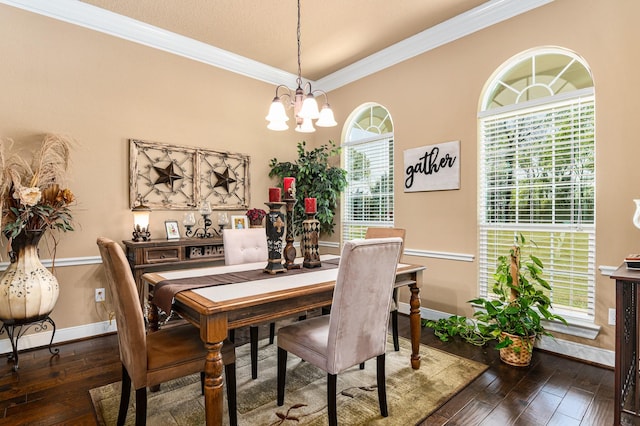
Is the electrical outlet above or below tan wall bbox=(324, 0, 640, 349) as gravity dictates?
below

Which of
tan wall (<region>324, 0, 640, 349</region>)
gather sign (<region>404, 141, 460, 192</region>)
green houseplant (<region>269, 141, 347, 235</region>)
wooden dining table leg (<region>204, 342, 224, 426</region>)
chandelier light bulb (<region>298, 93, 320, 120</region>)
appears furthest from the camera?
green houseplant (<region>269, 141, 347, 235</region>)

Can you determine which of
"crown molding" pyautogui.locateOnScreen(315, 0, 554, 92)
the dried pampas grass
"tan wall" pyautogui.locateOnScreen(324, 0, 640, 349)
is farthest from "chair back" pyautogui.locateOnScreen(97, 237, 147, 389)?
"crown molding" pyautogui.locateOnScreen(315, 0, 554, 92)

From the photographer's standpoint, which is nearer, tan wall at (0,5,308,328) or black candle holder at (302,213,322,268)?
black candle holder at (302,213,322,268)

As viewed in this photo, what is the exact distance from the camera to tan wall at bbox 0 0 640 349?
248cm

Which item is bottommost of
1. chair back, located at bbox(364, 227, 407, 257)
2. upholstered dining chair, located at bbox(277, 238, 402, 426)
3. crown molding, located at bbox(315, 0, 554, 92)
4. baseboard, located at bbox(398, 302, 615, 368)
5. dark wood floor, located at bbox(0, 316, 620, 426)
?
dark wood floor, located at bbox(0, 316, 620, 426)

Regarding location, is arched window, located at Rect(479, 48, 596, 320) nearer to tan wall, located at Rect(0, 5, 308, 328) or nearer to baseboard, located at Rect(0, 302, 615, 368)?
baseboard, located at Rect(0, 302, 615, 368)

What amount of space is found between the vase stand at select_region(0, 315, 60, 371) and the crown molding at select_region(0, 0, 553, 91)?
2591 millimetres

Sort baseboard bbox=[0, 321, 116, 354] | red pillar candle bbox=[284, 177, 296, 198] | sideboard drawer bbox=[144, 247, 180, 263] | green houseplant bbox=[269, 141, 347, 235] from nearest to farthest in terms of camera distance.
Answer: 1. red pillar candle bbox=[284, 177, 296, 198]
2. baseboard bbox=[0, 321, 116, 354]
3. sideboard drawer bbox=[144, 247, 180, 263]
4. green houseplant bbox=[269, 141, 347, 235]

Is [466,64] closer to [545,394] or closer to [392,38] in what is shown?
[392,38]

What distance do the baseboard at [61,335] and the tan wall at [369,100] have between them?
0.24ft

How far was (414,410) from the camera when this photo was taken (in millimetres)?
1964

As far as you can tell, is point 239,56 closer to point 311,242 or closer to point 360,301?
point 311,242

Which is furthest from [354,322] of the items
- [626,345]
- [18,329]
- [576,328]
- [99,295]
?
[18,329]

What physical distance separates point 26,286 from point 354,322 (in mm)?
2517
